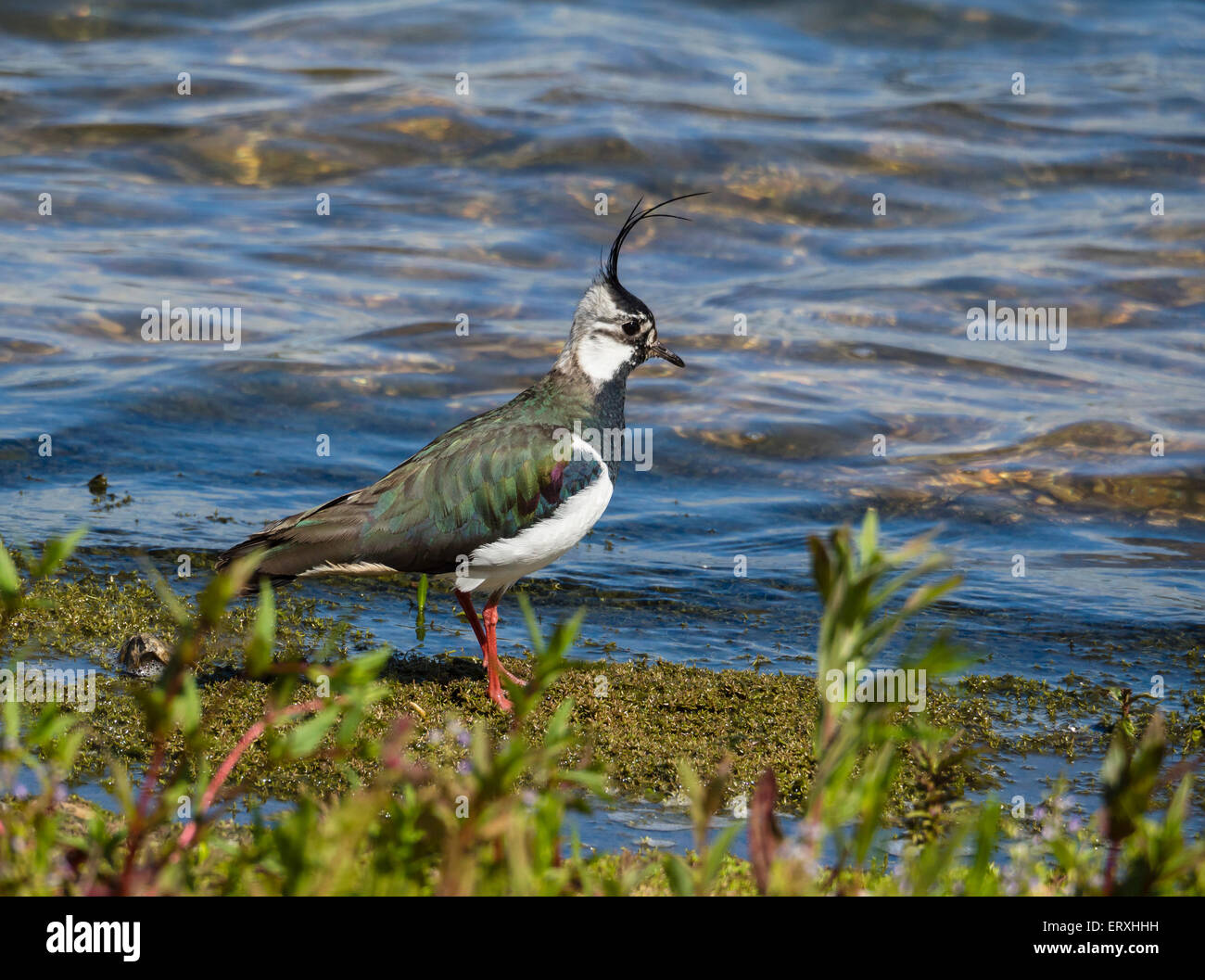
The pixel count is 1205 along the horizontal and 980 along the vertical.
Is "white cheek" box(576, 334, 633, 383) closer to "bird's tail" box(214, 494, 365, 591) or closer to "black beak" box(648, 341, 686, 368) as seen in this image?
"black beak" box(648, 341, 686, 368)

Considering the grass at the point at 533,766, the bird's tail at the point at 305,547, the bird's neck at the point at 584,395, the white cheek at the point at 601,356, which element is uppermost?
the white cheek at the point at 601,356

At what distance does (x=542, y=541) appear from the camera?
6.55 metres

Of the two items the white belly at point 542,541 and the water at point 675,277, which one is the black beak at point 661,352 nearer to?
the white belly at point 542,541

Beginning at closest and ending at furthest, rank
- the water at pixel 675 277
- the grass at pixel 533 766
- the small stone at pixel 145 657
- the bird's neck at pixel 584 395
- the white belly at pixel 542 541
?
the grass at pixel 533 766
the small stone at pixel 145 657
the white belly at pixel 542 541
the bird's neck at pixel 584 395
the water at pixel 675 277

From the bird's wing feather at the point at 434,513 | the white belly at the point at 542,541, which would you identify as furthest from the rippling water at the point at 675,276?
the bird's wing feather at the point at 434,513

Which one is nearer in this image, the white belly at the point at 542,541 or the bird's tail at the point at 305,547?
the bird's tail at the point at 305,547

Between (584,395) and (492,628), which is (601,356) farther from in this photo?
(492,628)

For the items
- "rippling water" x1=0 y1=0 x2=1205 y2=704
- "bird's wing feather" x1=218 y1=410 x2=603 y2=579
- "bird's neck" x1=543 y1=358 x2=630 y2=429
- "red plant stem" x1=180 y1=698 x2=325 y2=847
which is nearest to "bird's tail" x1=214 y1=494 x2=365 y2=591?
"bird's wing feather" x1=218 y1=410 x2=603 y2=579

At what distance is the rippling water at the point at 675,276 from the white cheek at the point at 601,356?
1.43m

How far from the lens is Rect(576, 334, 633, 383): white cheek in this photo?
283 inches

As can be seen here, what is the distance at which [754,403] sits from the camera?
11844 millimetres

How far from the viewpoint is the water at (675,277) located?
29.6ft
